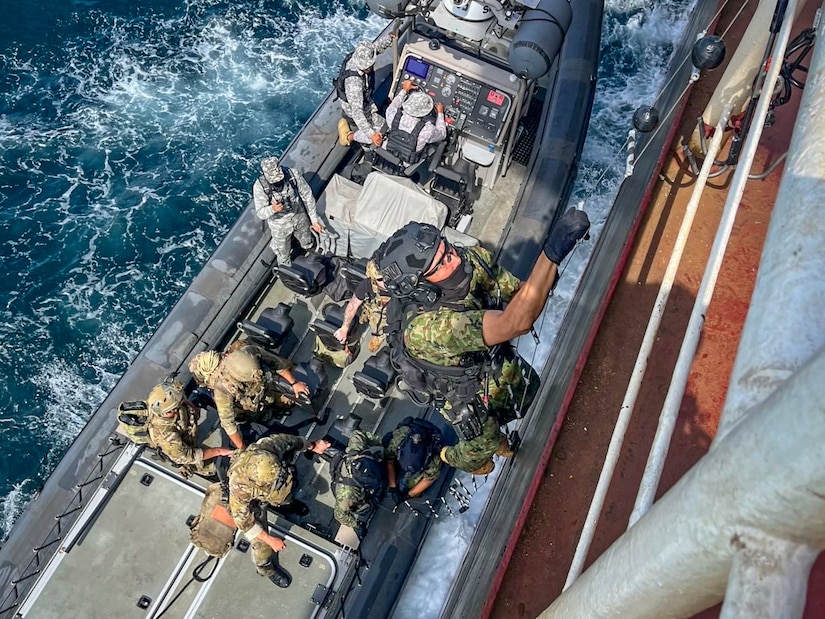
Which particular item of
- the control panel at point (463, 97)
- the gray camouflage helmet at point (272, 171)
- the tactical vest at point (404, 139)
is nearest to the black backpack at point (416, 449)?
the gray camouflage helmet at point (272, 171)

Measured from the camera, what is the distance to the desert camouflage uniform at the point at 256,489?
438cm

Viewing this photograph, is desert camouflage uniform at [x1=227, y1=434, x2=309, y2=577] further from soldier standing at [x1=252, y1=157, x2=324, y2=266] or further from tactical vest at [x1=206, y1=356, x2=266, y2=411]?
soldier standing at [x1=252, y1=157, x2=324, y2=266]

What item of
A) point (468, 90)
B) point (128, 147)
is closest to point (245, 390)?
point (468, 90)

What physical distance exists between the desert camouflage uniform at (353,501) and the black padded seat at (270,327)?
137 centimetres

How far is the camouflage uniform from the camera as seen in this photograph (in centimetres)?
490

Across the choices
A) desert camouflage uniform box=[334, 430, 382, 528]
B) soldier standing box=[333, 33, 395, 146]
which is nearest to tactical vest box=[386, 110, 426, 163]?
soldier standing box=[333, 33, 395, 146]

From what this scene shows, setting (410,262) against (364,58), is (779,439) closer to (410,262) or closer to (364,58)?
(410,262)

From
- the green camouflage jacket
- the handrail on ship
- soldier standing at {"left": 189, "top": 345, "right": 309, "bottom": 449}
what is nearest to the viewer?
the handrail on ship

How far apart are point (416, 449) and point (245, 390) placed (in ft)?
4.42

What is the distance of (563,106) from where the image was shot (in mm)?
7445

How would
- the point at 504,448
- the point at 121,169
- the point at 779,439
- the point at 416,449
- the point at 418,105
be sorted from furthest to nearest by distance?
the point at 121,169
the point at 418,105
the point at 504,448
the point at 416,449
the point at 779,439

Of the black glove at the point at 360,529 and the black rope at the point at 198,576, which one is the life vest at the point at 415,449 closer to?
the black glove at the point at 360,529

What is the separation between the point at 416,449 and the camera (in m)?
4.97

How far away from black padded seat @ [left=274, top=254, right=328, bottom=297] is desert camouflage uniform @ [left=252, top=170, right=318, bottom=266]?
0.16 m
